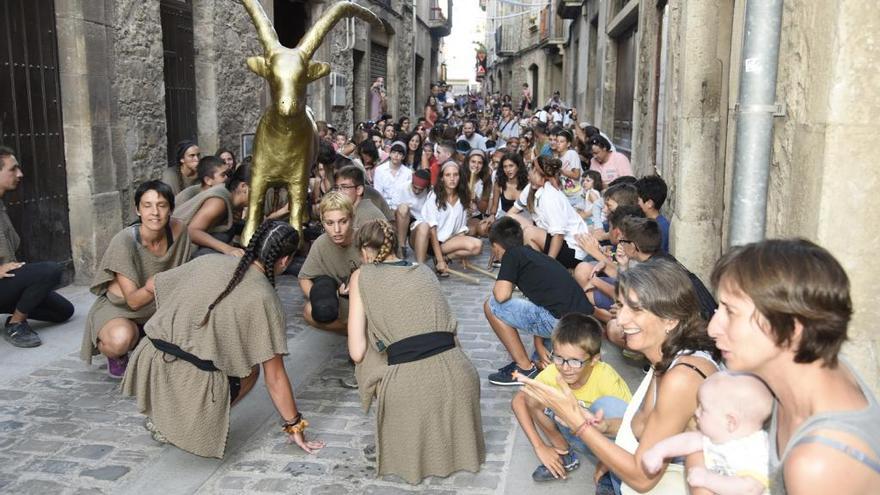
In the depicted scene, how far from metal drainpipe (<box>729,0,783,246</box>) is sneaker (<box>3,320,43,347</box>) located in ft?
15.4

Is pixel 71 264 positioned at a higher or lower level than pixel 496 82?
lower

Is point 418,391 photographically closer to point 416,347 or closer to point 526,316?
point 416,347

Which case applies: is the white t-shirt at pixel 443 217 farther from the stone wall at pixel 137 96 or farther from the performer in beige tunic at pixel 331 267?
the performer in beige tunic at pixel 331 267

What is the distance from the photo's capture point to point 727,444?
2078 mm

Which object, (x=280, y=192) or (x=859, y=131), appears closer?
(x=859, y=131)

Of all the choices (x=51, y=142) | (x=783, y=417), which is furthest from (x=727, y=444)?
(x=51, y=142)

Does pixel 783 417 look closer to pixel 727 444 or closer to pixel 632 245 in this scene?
pixel 727 444

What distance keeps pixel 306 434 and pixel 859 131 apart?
309 centimetres

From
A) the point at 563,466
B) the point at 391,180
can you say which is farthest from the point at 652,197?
the point at 391,180

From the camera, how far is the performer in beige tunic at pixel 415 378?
143 inches

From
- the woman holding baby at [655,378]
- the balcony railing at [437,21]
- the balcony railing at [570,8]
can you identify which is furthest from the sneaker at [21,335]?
the balcony railing at [437,21]

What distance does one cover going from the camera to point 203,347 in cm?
362

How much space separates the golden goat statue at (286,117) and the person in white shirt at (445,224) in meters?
2.12

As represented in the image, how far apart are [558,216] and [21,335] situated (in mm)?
4411
